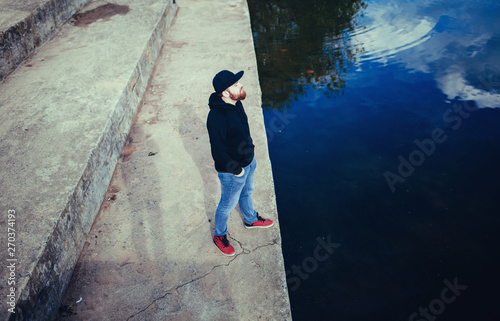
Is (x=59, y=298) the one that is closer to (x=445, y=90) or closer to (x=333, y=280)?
(x=333, y=280)

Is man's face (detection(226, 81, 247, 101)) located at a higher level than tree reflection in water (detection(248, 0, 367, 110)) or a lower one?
higher

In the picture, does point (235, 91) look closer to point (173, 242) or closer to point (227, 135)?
point (227, 135)

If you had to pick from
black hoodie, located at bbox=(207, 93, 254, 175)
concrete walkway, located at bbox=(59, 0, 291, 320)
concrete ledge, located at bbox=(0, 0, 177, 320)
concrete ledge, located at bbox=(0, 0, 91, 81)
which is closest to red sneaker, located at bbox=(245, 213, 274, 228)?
concrete walkway, located at bbox=(59, 0, 291, 320)

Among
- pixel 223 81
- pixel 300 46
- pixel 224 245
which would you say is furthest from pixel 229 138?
pixel 300 46

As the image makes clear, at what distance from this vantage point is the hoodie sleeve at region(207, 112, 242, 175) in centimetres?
285

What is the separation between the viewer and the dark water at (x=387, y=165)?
3.32 metres

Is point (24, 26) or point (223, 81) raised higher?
point (24, 26)

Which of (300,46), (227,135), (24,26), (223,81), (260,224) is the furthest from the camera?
(300,46)

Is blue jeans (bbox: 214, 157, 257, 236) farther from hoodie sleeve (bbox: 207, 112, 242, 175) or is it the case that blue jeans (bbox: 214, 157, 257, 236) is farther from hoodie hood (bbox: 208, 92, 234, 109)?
hoodie hood (bbox: 208, 92, 234, 109)

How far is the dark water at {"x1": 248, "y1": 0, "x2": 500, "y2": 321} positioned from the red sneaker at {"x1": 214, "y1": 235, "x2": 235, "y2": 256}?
2.19 feet

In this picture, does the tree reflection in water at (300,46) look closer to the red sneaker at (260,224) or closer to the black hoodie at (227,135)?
the red sneaker at (260,224)

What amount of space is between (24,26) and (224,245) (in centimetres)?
482

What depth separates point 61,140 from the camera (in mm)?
3832

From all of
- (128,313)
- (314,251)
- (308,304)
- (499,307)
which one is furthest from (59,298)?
(499,307)
